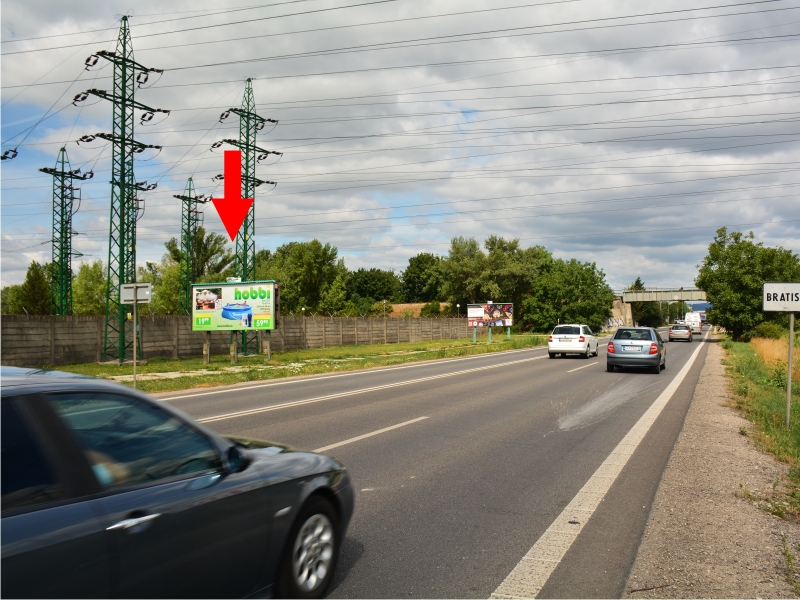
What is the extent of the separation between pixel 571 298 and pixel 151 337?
64.2m

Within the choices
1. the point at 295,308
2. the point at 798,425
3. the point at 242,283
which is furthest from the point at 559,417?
the point at 295,308

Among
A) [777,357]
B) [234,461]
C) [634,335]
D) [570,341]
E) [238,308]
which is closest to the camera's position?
[234,461]

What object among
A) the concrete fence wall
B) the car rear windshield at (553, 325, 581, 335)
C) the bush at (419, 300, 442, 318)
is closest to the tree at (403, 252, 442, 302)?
the bush at (419, 300, 442, 318)

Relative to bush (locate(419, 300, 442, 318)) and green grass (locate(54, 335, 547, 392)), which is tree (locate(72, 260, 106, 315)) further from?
green grass (locate(54, 335, 547, 392))

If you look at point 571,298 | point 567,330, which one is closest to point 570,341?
point 567,330

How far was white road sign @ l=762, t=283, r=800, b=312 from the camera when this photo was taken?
35.4 ft

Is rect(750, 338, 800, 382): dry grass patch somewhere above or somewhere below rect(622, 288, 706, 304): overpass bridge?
below

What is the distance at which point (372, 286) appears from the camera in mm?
121812

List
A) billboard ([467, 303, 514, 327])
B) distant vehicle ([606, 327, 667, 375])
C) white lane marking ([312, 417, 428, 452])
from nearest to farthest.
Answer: white lane marking ([312, 417, 428, 452]), distant vehicle ([606, 327, 667, 375]), billboard ([467, 303, 514, 327])

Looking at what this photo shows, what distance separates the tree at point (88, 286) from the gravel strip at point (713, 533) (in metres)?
83.5

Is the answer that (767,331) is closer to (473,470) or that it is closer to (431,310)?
(431,310)

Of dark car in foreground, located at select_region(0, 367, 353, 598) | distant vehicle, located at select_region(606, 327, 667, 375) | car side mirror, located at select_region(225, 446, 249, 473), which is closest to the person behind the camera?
dark car in foreground, located at select_region(0, 367, 353, 598)

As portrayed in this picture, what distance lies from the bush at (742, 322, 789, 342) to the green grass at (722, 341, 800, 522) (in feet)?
120

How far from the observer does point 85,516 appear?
2.81m
